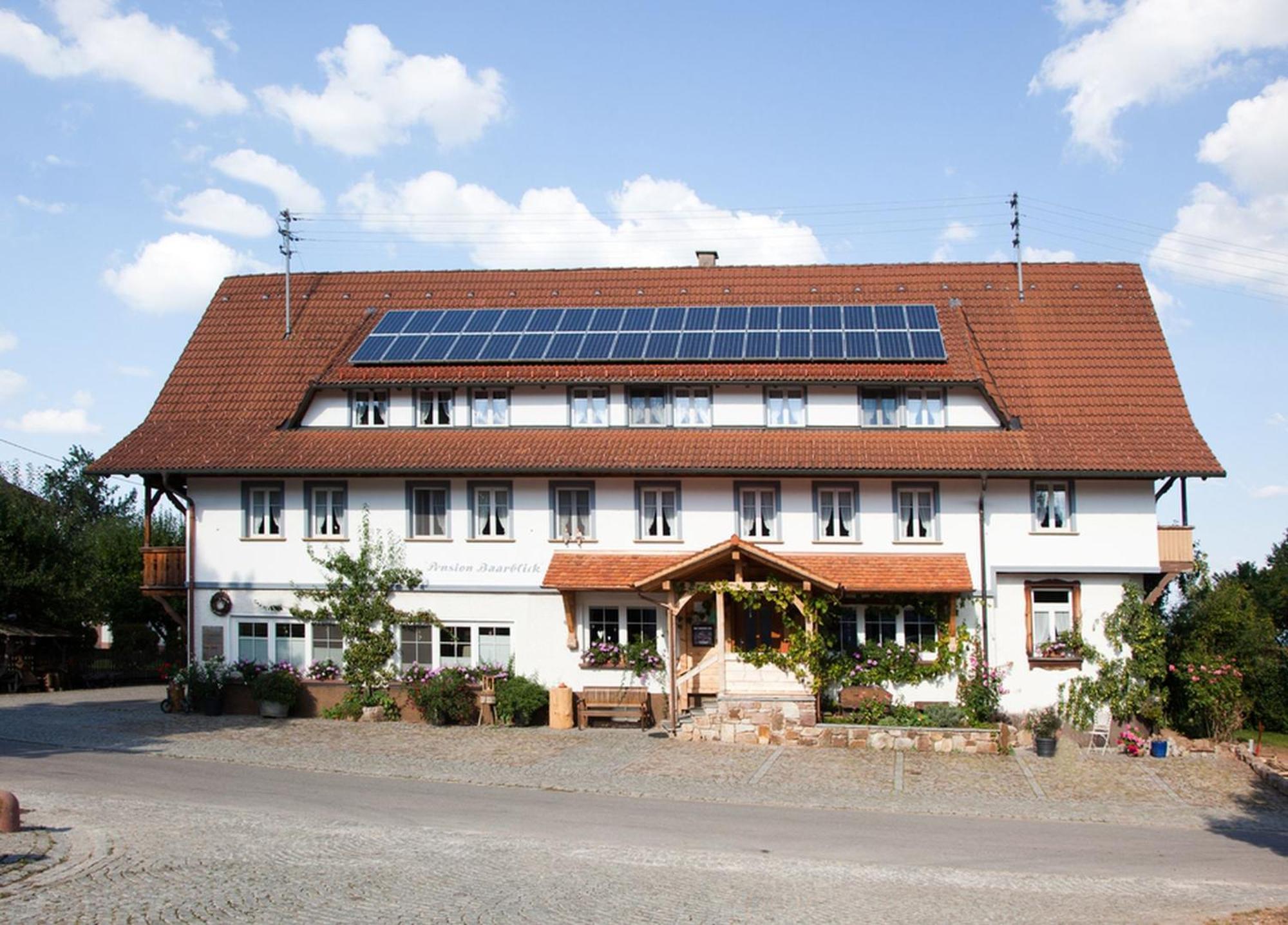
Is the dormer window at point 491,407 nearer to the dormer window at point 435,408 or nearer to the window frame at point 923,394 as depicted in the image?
the dormer window at point 435,408

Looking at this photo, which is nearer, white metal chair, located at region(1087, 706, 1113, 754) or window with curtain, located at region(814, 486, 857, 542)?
white metal chair, located at region(1087, 706, 1113, 754)

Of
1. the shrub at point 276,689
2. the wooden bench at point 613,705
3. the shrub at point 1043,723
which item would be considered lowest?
the shrub at point 1043,723

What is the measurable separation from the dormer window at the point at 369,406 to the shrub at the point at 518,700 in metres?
6.89

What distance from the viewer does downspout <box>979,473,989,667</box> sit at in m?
26.9

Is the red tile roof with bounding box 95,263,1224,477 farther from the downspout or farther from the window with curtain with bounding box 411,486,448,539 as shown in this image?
the window with curtain with bounding box 411,486,448,539

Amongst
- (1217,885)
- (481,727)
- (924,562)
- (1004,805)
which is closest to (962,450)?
(924,562)

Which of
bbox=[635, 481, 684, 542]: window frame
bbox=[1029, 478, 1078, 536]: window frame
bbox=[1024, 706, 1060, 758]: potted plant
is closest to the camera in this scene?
bbox=[1024, 706, 1060, 758]: potted plant

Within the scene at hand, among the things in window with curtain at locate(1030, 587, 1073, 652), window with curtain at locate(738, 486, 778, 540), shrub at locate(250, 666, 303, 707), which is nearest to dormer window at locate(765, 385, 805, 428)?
window with curtain at locate(738, 486, 778, 540)

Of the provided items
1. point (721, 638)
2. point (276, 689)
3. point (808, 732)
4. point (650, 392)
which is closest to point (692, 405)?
point (650, 392)

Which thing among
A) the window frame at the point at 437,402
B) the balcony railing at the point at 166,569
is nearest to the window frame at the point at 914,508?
the window frame at the point at 437,402

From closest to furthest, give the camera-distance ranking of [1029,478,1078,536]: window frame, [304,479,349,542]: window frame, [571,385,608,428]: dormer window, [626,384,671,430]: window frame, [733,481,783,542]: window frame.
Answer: [1029,478,1078,536]: window frame < [733,481,783,542]: window frame < [304,479,349,542]: window frame < [626,384,671,430]: window frame < [571,385,608,428]: dormer window

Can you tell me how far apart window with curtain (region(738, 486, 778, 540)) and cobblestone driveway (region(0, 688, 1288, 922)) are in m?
5.63

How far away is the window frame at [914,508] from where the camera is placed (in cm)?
2767

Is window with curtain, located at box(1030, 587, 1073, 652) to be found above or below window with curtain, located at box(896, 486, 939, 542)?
below
